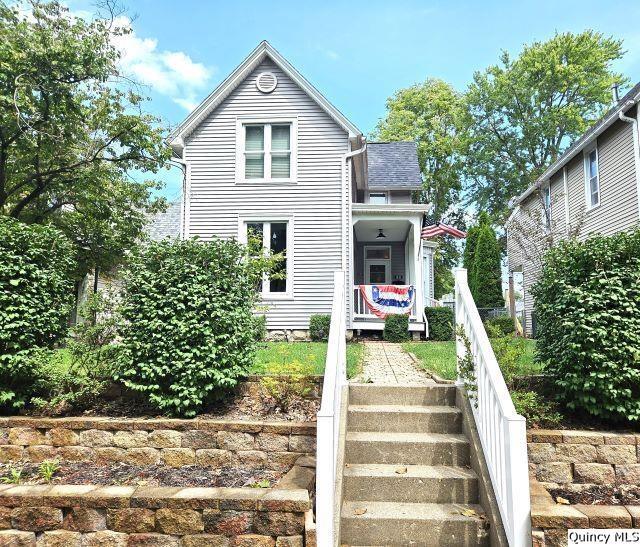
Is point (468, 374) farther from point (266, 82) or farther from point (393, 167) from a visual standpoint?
point (393, 167)

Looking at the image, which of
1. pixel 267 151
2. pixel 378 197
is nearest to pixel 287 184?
pixel 267 151

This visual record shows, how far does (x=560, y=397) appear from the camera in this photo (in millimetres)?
4172

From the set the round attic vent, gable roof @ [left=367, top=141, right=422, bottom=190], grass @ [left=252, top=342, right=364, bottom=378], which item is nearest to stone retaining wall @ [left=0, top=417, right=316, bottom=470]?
grass @ [left=252, top=342, right=364, bottom=378]

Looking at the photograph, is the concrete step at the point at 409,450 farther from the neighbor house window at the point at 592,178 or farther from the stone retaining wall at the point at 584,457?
the neighbor house window at the point at 592,178

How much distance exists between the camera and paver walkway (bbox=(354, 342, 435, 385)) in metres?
5.46

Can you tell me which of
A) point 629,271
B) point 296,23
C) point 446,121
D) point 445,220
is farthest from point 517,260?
point 629,271

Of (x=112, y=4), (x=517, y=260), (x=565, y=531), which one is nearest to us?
(x=565, y=531)

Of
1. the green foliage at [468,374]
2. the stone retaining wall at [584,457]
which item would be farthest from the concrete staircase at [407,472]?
the stone retaining wall at [584,457]

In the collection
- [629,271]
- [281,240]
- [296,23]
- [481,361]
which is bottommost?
[481,361]

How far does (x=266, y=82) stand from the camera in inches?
478

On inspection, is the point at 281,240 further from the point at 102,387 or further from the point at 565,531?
the point at 565,531

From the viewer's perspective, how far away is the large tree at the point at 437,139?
2944cm

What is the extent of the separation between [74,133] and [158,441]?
10.5 meters

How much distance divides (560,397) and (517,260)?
18223 mm
